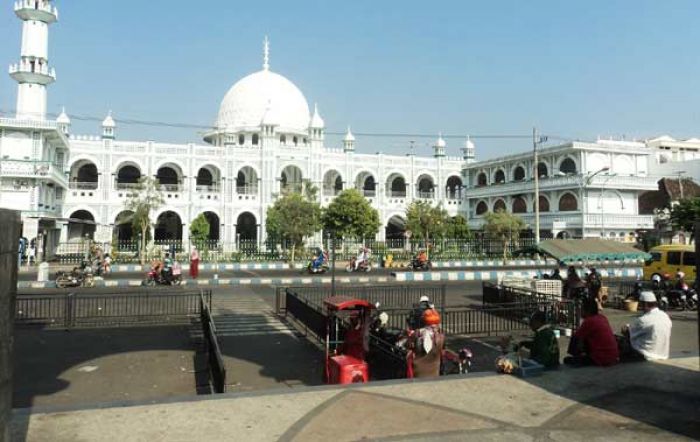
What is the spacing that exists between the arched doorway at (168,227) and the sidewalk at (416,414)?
42.3 meters

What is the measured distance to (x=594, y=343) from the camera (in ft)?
22.7

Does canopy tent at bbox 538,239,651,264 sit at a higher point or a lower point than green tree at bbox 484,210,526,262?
lower

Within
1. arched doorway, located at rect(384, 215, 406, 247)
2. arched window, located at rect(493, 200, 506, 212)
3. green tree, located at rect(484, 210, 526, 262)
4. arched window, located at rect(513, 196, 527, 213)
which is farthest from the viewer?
arched doorway, located at rect(384, 215, 406, 247)

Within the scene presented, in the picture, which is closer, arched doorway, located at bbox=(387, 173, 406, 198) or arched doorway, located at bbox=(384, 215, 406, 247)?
arched doorway, located at bbox=(384, 215, 406, 247)

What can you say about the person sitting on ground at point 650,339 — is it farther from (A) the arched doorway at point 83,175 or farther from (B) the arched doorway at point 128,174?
(B) the arched doorway at point 128,174

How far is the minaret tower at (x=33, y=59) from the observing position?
35.2 metres

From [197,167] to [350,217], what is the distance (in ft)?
45.7

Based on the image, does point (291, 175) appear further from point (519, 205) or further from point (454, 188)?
point (519, 205)

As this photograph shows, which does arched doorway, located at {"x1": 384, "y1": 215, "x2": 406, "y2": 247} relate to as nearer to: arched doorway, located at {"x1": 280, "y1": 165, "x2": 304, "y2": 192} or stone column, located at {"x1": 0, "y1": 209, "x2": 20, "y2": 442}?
arched doorway, located at {"x1": 280, "y1": 165, "x2": 304, "y2": 192}

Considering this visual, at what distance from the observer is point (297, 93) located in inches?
2211

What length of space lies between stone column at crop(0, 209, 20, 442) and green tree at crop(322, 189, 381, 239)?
3659cm

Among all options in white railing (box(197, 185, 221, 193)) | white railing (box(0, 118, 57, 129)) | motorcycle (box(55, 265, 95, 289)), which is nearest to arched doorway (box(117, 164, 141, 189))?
white railing (box(197, 185, 221, 193))

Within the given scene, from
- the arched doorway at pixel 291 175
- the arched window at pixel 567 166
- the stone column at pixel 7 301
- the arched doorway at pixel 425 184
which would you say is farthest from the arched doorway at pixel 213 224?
the stone column at pixel 7 301

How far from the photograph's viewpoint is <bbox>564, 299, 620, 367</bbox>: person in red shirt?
6.83m
